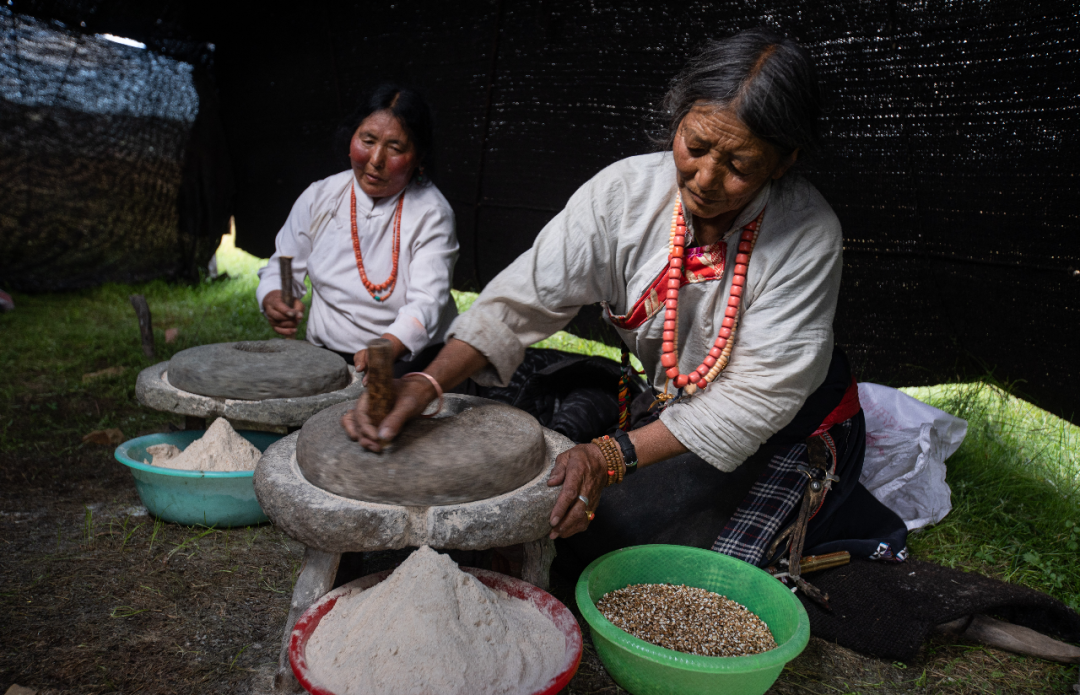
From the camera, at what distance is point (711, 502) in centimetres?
230

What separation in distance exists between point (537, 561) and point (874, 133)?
2.18 metres

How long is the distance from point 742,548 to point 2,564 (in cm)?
220

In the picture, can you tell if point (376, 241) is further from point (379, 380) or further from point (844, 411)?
point (844, 411)

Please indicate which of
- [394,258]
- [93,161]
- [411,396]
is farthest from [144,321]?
[411,396]

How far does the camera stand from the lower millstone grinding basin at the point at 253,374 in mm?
2459

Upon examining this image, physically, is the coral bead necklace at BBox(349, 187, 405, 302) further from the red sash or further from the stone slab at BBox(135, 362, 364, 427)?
the red sash

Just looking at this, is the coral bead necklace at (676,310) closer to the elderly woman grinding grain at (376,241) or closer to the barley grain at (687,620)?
the barley grain at (687,620)

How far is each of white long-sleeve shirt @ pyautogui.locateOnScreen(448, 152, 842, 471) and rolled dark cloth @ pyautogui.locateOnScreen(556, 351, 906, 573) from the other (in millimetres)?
237

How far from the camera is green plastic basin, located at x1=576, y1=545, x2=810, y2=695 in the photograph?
163 centimetres

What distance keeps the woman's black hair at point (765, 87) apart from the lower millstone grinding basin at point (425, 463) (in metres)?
0.88

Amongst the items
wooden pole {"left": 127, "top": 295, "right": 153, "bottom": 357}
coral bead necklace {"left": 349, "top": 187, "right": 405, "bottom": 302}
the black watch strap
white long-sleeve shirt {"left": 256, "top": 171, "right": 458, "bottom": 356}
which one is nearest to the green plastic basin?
the black watch strap

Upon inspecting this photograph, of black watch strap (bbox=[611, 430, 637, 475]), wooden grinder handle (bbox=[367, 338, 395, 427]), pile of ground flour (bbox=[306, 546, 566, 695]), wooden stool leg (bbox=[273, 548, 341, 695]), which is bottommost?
wooden stool leg (bbox=[273, 548, 341, 695])

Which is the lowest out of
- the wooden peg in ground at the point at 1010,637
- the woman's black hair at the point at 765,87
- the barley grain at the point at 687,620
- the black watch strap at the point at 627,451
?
the wooden peg in ground at the point at 1010,637

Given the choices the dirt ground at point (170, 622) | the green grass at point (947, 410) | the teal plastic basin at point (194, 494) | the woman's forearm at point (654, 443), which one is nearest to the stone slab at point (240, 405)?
the teal plastic basin at point (194, 494)
